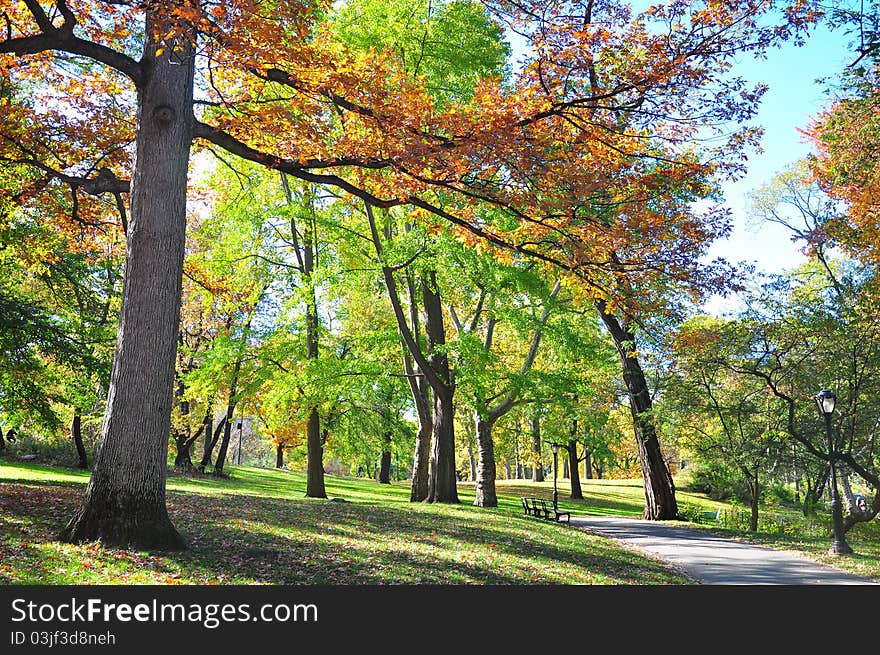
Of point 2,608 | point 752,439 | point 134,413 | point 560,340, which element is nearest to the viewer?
point 2,608

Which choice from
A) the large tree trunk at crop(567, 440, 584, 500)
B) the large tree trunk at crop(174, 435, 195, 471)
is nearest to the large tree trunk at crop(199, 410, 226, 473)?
the large tree trunk at crop(174, 435, 195, 471)

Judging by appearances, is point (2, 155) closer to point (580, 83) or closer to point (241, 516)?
point (241, 516)

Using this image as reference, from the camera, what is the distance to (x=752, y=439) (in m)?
18.4

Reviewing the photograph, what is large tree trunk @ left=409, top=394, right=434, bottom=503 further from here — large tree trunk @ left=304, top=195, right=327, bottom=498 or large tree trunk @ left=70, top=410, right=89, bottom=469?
large tree trunk @ left=70, top=410, right=89, bottom=469

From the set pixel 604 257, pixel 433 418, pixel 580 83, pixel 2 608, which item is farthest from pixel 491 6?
pixel 433 418

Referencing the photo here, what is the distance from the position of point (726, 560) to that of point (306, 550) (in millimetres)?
8417

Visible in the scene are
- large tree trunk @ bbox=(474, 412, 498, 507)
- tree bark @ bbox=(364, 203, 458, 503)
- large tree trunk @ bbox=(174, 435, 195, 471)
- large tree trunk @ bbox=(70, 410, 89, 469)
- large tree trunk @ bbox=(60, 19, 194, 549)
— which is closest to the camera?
large tree trunk @ bbox=(60, 19, 194, 549)

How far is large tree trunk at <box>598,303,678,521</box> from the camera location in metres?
21.4

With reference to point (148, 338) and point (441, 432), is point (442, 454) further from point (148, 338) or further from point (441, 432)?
point (148, 338)

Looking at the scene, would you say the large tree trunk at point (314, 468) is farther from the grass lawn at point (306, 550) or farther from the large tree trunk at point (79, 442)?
the large tree trunk at point (79, 442)

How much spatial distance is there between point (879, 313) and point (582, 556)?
9.45 m

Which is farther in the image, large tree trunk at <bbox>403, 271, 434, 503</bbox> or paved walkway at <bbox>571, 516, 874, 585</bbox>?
large tree trunk at <bbox>403, 271, 434, 503</bbox>

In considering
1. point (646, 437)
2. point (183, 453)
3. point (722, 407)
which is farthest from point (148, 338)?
point (183, 453)

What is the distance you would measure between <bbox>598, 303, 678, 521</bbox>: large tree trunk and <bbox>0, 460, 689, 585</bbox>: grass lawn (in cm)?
750
